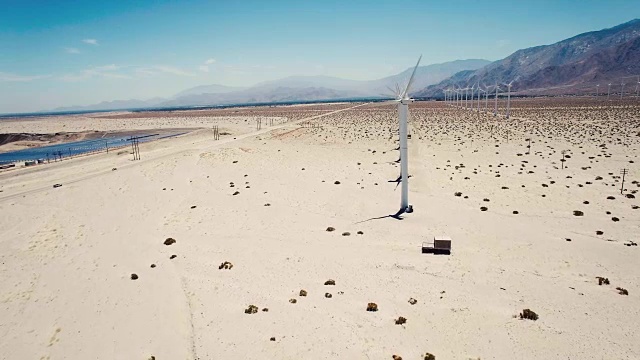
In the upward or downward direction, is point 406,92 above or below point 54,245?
above

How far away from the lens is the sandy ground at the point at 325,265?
1299 centimetres

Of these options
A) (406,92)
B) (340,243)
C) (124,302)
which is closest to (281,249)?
(340,243)

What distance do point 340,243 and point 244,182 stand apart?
16739 millimetres

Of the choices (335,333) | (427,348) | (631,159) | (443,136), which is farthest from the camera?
(443,136)

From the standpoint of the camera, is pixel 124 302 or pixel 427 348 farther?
pixel 124 302

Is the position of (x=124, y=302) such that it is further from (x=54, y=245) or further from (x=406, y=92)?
(x=406, y=92)

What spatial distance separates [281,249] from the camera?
20.6m

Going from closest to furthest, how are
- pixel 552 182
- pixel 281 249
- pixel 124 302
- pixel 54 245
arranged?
1. pixel 124 302
2. pixel 281 249
3. pixel 54 245
4. pixel 552 182

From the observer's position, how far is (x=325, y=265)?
18281 mm

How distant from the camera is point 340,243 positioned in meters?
20.9

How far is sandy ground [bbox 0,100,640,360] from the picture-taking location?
13.0 m

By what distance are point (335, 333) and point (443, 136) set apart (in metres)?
51.9

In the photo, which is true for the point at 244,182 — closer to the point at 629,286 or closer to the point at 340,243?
the point at 340,243

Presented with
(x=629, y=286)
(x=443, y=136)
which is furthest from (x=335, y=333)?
(x=443, y=136)
